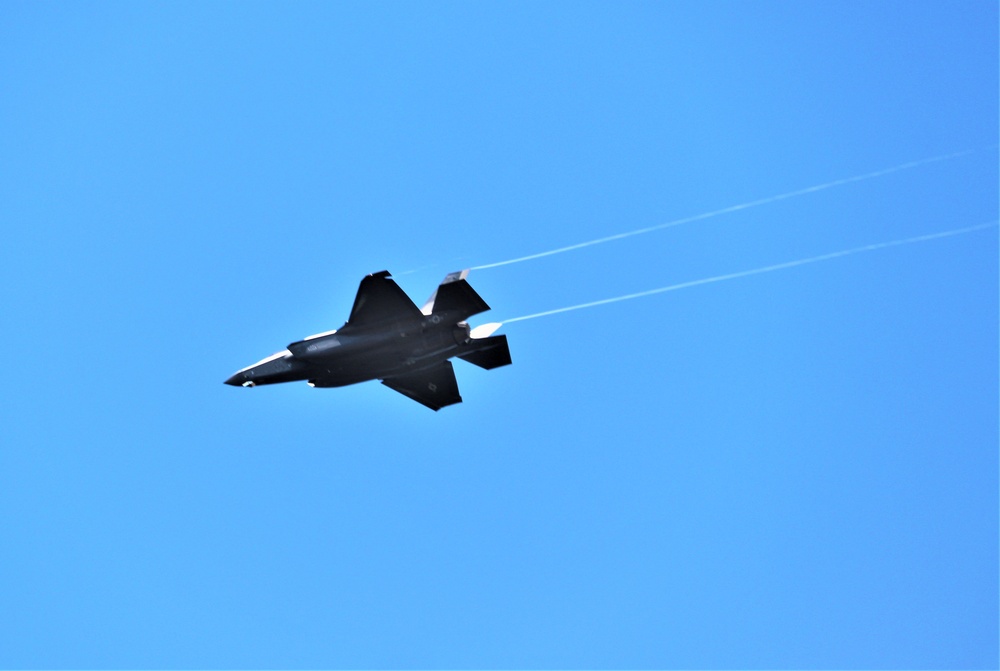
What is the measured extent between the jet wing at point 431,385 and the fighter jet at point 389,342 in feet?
2.90

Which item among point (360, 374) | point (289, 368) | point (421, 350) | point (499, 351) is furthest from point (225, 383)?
point (499, 351)

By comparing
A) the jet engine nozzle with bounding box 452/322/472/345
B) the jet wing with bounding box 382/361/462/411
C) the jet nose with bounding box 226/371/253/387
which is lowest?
the jet nose with bounding box 226/371/253/387

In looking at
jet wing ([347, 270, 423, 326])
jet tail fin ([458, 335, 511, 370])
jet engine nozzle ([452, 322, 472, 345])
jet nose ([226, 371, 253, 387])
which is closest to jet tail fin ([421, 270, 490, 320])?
jet engine nozzle ([452, 322, 472, 345])

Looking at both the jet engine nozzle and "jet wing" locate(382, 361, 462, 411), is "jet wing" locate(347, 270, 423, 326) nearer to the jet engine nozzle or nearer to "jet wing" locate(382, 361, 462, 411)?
the jet engine nozzle

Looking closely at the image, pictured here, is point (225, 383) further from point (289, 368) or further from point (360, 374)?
point (360, 374)

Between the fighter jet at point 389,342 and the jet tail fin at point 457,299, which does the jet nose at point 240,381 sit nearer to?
the fighter jet at point 389,342

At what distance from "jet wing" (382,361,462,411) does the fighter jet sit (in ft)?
2.90

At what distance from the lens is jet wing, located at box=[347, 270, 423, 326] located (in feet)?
113

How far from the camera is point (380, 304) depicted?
115 ft

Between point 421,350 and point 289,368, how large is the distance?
16.3 feet

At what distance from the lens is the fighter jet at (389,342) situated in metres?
34.9

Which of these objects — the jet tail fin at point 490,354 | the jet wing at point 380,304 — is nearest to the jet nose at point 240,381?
the jet wing at point 380,304

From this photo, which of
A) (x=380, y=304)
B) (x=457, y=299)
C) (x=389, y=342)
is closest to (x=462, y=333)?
(x=457, y=299)

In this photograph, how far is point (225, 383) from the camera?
3847cm
